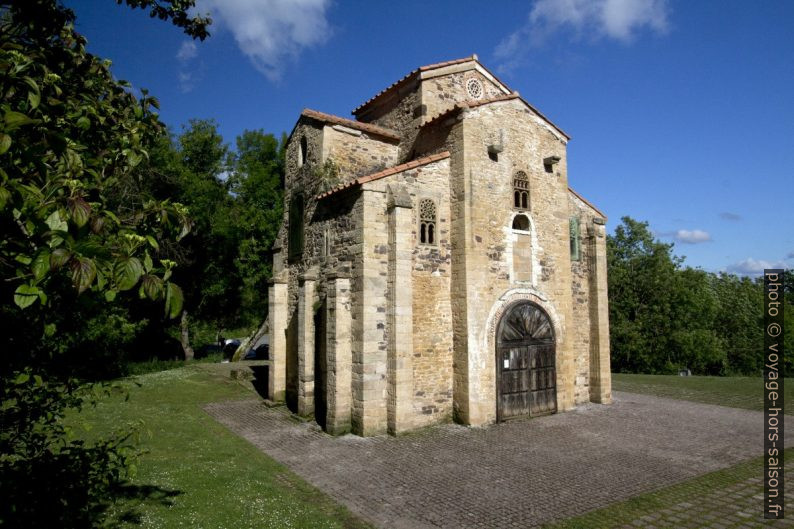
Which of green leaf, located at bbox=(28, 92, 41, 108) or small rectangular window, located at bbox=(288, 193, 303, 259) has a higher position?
small rectangular window, located at bbox=(288, 193, 303, 259)

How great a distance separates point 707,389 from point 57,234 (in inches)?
844

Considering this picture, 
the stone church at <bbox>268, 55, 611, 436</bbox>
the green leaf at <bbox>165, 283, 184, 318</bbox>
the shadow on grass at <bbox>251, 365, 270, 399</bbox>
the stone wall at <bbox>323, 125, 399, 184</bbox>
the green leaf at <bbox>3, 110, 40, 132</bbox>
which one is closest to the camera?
the green leaf at <bbox>3, 110, 40, 132</bbox>

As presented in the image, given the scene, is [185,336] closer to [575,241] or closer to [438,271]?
[438,271]

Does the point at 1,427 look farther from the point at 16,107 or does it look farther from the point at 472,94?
the point at 472,94

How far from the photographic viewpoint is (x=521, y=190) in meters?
13.7

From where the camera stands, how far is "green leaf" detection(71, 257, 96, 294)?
7.86 ft

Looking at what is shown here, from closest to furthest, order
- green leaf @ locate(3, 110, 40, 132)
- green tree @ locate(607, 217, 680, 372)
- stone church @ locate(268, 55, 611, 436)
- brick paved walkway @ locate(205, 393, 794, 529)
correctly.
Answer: green leaf @ locate(3, 110, 40, 132)
brick paved walkway @ locate(205, 393, 794, 529)
stone church @ locate(268, 55, 611, 436)
green tree @ locate(607, 217, 680, 372)

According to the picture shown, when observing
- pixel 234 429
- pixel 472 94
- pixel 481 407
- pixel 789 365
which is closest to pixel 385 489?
pixel 481 407

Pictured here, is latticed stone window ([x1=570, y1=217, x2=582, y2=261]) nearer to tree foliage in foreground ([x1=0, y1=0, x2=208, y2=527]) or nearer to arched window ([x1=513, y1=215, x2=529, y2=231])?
arched window ([x1=513, y1=215, x2=529, y2=231])

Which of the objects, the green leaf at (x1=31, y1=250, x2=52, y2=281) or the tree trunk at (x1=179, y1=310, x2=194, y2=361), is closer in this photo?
the green leaf at (x1=31, y1=250, x2=52, y2=281)

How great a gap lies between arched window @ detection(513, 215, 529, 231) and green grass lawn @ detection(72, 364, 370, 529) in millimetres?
8988

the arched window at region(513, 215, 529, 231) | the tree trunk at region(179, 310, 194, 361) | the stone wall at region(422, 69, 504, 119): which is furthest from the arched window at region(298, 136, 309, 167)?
the tree trunk at region(179, 310, 194, 361)

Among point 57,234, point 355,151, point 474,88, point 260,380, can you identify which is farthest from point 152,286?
point 260,380

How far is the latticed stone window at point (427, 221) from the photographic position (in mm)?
12609
